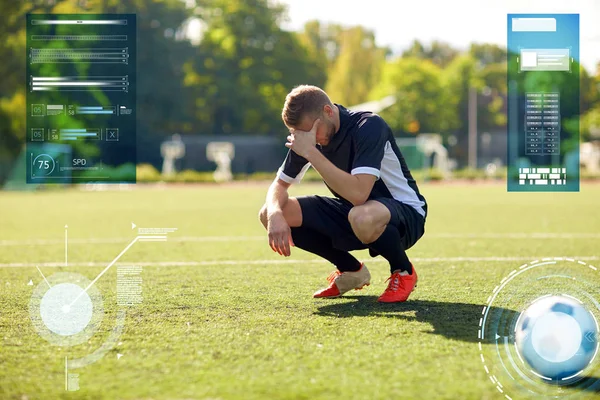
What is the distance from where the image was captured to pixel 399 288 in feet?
15.1

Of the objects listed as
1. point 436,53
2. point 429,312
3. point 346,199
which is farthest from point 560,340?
point 436,53

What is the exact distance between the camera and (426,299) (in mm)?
4762

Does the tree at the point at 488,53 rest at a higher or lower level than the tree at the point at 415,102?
higher

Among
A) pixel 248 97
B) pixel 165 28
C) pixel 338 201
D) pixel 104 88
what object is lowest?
pixel 338 201

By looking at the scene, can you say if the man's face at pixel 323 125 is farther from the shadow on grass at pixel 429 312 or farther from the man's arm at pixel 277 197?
the shadow on grass at pixel 429 312

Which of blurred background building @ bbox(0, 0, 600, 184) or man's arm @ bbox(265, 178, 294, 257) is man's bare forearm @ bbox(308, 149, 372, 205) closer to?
man's arm @ bbox(265, 178, 294, 257)

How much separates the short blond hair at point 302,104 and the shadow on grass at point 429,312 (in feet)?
3.65

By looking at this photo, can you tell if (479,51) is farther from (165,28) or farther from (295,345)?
(295,345)

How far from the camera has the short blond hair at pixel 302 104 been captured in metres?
4.23

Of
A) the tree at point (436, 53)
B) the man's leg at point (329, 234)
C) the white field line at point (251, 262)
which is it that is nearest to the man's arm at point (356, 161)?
the man's leg at point (329, 234)

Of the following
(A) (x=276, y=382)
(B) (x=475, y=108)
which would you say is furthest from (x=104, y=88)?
(B) (x=475, y=108)

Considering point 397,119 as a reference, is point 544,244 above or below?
below

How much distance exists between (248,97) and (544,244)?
4518 centimetres

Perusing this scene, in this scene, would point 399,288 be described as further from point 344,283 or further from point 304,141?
point 304,141
